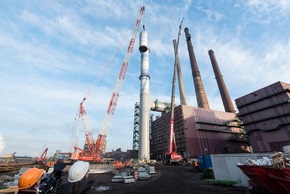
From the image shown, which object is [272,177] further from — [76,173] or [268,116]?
[268,116]

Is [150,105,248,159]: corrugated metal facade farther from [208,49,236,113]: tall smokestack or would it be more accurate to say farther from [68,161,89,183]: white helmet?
[68,161,89,183]: white helmet

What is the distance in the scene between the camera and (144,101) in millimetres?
51625

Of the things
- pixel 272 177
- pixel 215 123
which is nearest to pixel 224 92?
pixel 215 123

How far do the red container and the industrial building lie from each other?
41096 mm

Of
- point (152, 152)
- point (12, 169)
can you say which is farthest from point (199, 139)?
point (12, 169)

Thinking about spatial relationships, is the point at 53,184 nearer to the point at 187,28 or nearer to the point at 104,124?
the point at 104,124

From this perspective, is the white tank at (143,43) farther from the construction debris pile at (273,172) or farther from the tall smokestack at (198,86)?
the construction debris pile at (273,172)

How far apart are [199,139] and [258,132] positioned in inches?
731

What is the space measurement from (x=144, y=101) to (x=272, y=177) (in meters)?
44.2

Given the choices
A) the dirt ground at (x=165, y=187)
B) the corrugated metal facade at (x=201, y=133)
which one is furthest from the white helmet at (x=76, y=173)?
the corrugated metal facade at (x=201, y=133)

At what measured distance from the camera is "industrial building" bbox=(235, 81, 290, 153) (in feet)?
127

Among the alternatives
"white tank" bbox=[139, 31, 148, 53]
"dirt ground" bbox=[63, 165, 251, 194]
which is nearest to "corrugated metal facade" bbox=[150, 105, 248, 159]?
"white tank" bbox=[139, 31, 148, 53]

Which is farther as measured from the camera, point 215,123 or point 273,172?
point 215,123

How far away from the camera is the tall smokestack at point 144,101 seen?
4834cm
